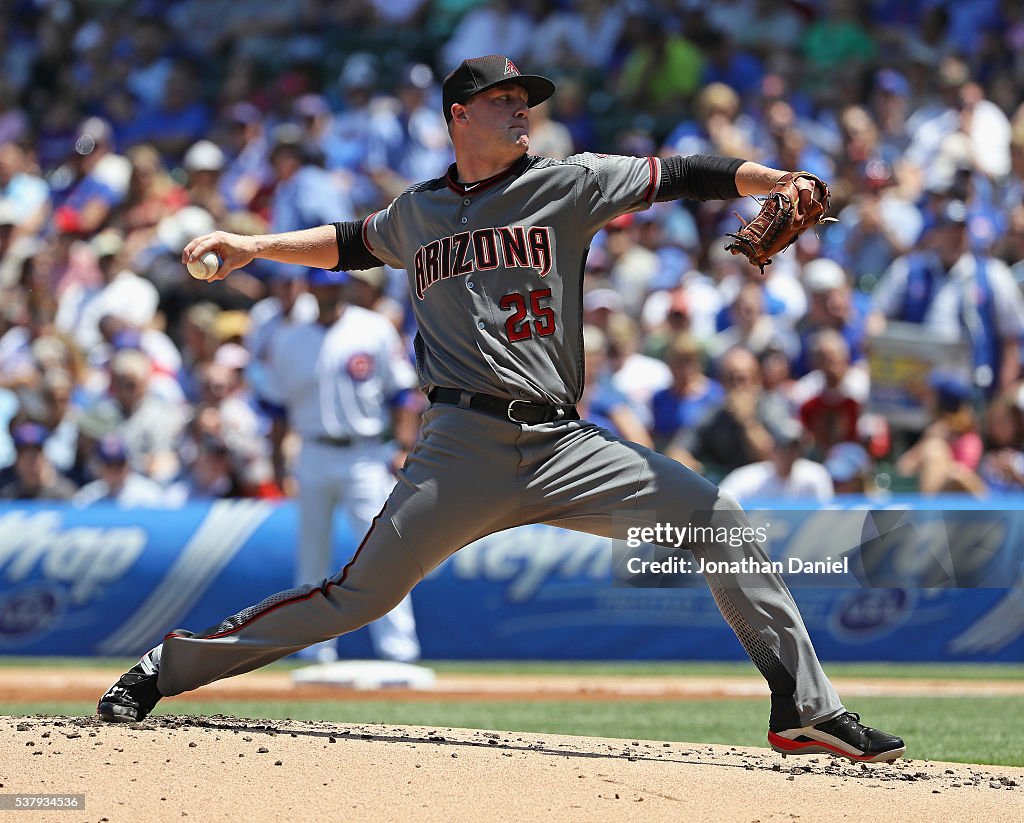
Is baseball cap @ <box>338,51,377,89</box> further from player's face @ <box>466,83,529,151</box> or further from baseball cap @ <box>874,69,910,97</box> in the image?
player's face @ <box>466,83,529,151</box>

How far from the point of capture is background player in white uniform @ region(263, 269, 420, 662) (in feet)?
32.1

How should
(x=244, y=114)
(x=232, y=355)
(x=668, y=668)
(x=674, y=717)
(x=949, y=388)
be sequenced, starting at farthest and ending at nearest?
(x=244, y=114) → (x=232, y=355) → (x=949, y=388) → (x=668, y=668) → (x=674, y=717)

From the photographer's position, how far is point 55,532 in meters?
10.7

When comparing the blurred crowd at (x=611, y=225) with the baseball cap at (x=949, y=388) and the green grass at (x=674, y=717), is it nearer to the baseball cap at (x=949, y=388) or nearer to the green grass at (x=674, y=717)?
the baseball cap at (x=949, y=388)

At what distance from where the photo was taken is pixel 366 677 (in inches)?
353

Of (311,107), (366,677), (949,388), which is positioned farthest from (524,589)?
(311,107)

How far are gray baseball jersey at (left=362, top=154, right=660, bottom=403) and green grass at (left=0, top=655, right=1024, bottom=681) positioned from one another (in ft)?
16.3

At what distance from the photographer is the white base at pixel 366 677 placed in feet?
29.4

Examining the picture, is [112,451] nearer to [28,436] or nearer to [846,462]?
[28,436]

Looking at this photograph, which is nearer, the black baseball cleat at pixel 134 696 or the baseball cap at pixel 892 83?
the black baseball cleat at pixel 134 696

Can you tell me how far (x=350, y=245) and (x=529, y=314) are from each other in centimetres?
81

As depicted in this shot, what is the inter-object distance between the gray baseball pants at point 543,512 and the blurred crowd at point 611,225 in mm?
5188

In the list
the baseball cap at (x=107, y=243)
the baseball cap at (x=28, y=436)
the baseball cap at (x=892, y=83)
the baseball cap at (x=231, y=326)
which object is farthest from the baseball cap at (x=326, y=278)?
the baseball cap at (x=892, y=83)

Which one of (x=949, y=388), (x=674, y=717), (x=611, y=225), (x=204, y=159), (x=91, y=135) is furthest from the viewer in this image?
(x=91, y=135)
